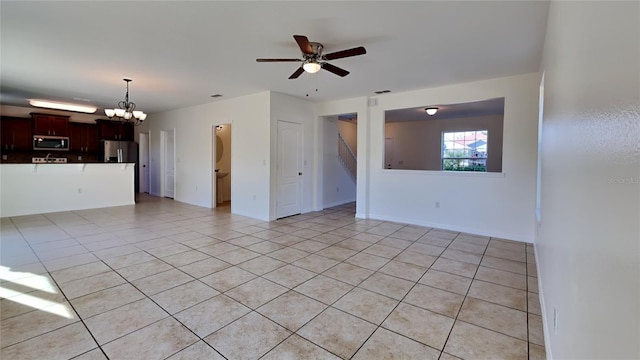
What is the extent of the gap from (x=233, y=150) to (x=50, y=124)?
19.4 ft

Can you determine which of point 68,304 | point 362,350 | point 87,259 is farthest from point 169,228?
point 362,350

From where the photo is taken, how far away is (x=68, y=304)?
2.48m

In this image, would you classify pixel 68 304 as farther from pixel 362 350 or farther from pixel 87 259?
pixel 362 350

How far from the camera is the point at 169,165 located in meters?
8.89

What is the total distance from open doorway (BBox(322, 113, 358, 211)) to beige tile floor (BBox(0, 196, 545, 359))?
2725 mm

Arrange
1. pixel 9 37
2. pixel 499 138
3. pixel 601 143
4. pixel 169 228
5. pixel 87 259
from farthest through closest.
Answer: pixel 499 138 → pixel 169 228 → pixel 87 259 → pixel 9 37 → pixel 601 143

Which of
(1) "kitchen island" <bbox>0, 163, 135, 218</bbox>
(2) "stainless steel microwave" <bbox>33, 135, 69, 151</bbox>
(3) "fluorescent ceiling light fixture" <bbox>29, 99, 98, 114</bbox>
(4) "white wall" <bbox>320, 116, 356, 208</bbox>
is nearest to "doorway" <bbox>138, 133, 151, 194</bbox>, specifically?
(3) "fluorescent ceiling light fixture" <bbox>29, 99, 98, 114</bbox>

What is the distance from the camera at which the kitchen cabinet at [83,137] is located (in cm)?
859

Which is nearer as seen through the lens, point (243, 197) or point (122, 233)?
point (122, 233)

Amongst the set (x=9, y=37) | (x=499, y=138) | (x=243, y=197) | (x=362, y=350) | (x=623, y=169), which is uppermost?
(x=9, y=37)

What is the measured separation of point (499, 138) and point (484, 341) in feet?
26.6

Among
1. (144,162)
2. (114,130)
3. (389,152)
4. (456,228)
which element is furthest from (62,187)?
(389,152)

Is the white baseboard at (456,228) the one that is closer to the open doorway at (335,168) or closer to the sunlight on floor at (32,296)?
the open doorway at (335,168)

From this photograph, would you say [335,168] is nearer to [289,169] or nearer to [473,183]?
[289,169]
